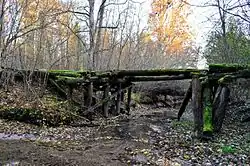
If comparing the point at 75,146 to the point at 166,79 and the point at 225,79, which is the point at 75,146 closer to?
the point at 225,79

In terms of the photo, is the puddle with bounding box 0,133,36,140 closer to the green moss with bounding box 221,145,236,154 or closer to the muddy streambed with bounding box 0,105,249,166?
the muddy streambed with bounding box 0,105,249,166

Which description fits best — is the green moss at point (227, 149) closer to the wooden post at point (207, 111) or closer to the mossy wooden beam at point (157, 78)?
the wooden post at point (207, 111)

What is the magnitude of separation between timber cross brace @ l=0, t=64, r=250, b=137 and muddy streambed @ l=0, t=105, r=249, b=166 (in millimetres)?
802

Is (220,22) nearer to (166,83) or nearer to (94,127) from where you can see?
(166,83)

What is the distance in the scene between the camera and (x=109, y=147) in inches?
310

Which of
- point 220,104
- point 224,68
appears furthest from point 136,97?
point 220,104

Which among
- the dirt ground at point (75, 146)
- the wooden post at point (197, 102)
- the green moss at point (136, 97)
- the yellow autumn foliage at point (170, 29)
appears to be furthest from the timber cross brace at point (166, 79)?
the yellow autumn foliage at point (170, 29)

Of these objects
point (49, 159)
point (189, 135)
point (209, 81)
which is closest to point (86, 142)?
point (49, 159)

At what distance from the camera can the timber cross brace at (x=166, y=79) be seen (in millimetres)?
9023

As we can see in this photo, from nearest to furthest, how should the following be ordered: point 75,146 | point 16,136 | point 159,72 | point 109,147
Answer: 1. point 109,147
2. point 75,146
3. point 16,136
4. point 159,72

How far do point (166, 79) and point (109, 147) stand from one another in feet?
20.9

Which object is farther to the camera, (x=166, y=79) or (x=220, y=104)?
(x=166, y=79)

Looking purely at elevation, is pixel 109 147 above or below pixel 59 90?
below

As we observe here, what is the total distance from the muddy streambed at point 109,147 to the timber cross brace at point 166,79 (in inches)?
31.6
